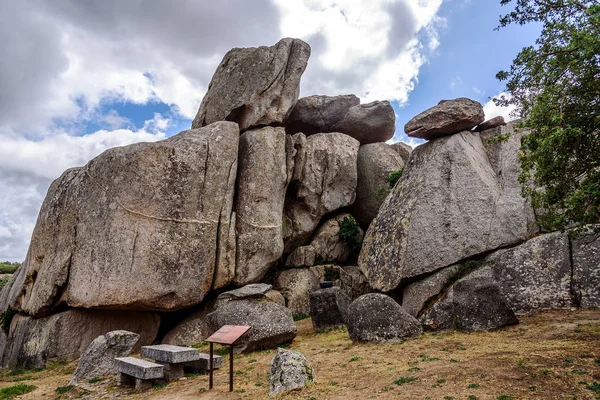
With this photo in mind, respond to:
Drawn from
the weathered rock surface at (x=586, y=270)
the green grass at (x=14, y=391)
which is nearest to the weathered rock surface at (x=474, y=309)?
the weathered rock surface at (x=586, y=270)

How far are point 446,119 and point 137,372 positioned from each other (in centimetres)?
1708

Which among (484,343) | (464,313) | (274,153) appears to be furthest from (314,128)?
(484,343)

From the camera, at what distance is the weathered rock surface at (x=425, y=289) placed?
17.1 meters

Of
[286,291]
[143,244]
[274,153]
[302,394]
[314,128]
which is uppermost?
[314,128]

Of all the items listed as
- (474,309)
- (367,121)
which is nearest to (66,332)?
(474,309)

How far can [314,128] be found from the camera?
29672 mm

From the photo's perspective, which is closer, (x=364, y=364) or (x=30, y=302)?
(x=364, y=364)

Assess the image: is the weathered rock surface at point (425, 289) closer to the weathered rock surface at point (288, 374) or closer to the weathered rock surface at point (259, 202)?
the weathered rock surface at point (259, 202)

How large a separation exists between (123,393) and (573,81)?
44.8ft

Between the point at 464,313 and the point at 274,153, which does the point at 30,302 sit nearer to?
the point at 274,153

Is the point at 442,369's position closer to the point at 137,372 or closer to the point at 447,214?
the point at 137,372

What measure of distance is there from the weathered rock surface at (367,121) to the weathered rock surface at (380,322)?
1737 centimetres

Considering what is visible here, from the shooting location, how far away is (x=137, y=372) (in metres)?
11.1

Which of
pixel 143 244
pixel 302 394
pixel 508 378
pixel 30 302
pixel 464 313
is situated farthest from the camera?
pixel 30 302
